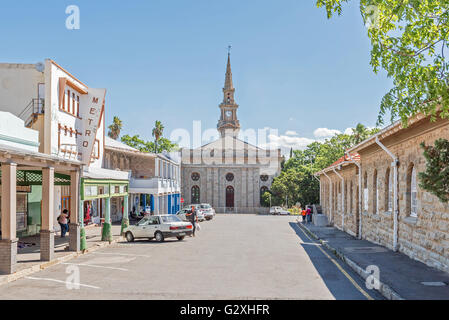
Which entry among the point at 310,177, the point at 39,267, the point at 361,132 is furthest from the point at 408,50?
the point at 310,177

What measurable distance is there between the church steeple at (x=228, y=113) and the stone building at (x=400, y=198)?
211 feet

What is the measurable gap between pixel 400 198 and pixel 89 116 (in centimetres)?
1764

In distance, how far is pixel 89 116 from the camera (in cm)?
2609

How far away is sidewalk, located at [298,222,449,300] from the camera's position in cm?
974

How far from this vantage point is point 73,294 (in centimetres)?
1027

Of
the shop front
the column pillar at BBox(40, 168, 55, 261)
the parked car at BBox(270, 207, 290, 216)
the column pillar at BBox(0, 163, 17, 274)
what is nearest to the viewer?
the column pillar at BBox(0, 163, 17, 274)

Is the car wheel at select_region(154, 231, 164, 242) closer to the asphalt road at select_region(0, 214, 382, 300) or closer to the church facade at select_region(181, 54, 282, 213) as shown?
the asphalt road at select_region(0, 214, 382, 300)

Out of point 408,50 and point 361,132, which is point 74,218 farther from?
point 361,132

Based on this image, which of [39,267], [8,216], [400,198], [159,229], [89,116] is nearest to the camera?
[8,216]

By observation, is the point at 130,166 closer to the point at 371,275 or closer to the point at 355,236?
the point at 355,236

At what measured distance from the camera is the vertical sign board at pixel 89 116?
25.7 meters

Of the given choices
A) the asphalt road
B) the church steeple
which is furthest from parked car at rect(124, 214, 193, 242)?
the church steeple

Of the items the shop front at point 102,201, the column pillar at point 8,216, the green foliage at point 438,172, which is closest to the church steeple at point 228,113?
the shop front at point 102,201

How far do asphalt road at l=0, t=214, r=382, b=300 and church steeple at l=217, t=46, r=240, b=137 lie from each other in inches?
2801
